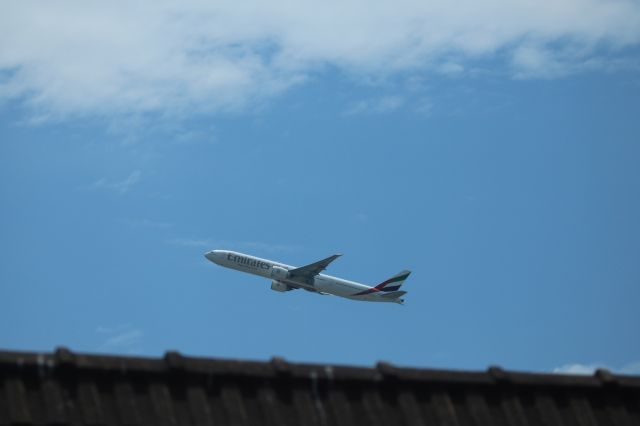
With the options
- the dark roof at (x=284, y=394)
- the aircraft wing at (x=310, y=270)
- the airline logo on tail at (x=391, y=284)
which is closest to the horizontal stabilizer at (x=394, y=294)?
the airline logo on tail at (x=391, y=284)

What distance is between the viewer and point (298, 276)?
79.6m

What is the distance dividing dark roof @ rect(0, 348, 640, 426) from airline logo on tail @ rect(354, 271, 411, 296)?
7088 cm

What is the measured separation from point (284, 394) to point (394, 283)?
75.1 m

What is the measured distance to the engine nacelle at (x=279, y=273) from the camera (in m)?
79.6

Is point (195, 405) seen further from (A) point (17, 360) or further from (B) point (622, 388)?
(B) point (622, 388)

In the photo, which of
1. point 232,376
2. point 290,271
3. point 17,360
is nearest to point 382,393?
point 232,376

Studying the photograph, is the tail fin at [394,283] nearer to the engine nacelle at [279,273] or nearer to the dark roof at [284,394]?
the engine nacelle at [279,273]

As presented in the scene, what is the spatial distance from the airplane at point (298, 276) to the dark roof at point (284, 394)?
66930mm

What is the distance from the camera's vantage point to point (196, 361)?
941cm

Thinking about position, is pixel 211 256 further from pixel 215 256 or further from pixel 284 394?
pixel 284 394

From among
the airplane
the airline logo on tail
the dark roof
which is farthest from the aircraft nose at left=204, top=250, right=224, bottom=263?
the dark roof

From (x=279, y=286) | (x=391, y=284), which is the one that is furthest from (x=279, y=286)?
(x=391, y=284)

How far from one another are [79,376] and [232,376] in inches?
54.7

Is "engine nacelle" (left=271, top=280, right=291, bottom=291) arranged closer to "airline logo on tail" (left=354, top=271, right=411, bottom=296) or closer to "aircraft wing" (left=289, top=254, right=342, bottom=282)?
"aircraft wing" (left=289, top=254, right=342, bottom=282)
